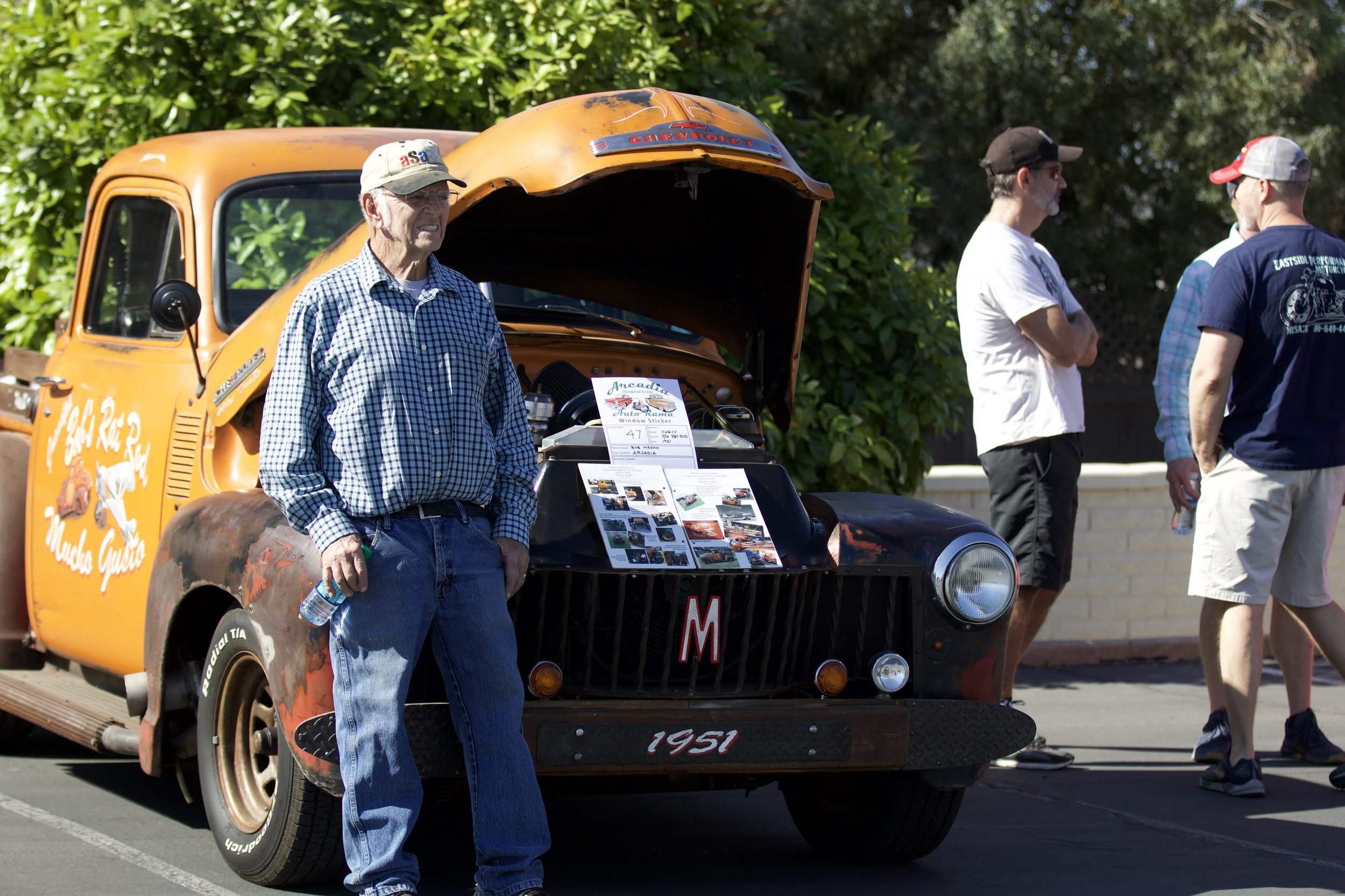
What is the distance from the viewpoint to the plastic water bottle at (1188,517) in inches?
242

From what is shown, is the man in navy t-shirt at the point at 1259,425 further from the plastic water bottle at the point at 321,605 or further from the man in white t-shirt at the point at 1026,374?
the plastic water bottle at the point at 321,605

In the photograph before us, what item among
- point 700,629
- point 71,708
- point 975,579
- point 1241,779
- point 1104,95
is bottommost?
point 1241,779

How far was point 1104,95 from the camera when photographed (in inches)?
631

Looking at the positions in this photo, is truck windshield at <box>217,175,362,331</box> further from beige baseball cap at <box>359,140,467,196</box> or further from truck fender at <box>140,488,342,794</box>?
beige baseball cap at <box>359,140,467,196</box>

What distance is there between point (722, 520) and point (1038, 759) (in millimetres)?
2652

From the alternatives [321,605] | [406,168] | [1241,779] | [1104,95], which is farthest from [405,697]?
[1104,95]

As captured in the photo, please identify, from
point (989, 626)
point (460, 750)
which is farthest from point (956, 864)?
point (460, 750)

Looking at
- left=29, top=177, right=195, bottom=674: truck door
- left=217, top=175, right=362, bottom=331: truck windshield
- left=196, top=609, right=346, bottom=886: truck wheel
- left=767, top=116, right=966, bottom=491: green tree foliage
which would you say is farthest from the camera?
left=767, top=116, right=966, bottom=491: green tree foliage

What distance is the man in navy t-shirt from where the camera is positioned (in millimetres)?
5781

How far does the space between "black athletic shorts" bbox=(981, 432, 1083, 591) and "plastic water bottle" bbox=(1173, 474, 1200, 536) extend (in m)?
0.44

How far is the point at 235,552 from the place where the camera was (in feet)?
13.8

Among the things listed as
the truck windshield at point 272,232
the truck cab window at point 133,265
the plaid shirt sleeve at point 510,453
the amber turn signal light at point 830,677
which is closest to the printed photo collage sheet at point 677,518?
the plaid shirt sleeve at point 510,453

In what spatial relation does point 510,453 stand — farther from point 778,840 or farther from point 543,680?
point 778,840

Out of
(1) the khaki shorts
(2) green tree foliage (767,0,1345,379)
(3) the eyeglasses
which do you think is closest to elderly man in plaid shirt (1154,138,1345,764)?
(1) the khaki shorts
